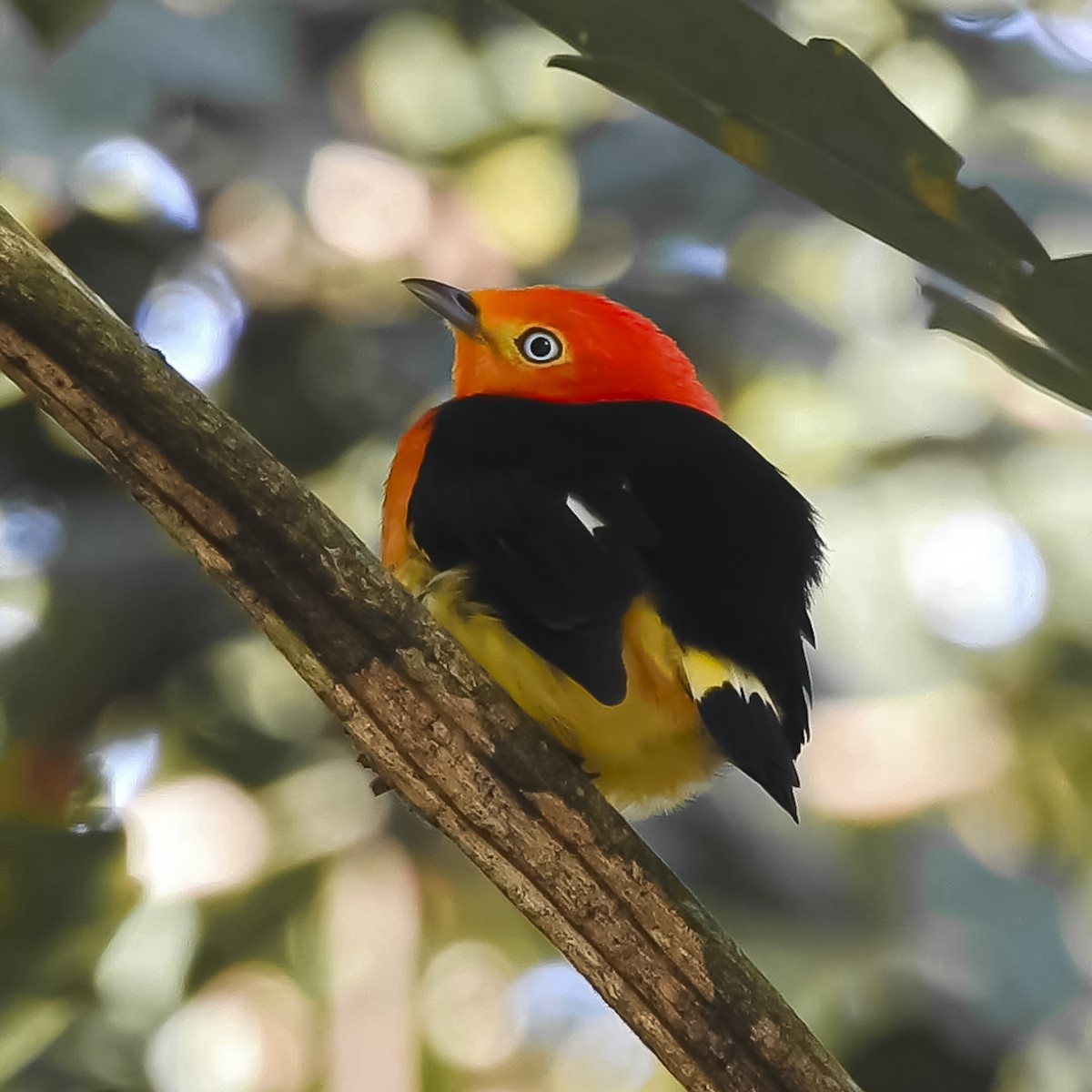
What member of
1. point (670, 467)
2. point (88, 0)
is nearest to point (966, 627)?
point (670, 467)

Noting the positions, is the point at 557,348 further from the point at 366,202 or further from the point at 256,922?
the point at 256,922

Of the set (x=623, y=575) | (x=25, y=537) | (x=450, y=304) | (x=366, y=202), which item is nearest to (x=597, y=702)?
(x=623, y=575)

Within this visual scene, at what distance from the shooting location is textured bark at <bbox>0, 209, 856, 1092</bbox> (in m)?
1.71

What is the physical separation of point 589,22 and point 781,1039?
4.26 feet

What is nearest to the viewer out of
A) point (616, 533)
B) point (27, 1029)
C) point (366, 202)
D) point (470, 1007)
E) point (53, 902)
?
point (616, 533)

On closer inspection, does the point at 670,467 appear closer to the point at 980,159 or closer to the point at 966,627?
the point at 966,627

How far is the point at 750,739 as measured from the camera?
199cm

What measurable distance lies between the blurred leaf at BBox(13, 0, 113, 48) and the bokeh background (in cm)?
112

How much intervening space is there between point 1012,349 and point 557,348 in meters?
1.61

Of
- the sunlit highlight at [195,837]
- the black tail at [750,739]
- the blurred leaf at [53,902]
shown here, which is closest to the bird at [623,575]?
the black tail at [750,739]

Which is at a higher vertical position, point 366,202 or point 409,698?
point 409,698

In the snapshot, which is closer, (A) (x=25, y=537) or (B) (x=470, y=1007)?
(A) (x=25, y=537)

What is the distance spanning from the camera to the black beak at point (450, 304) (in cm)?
278

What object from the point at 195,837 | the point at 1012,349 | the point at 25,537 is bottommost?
the point at 195,837
